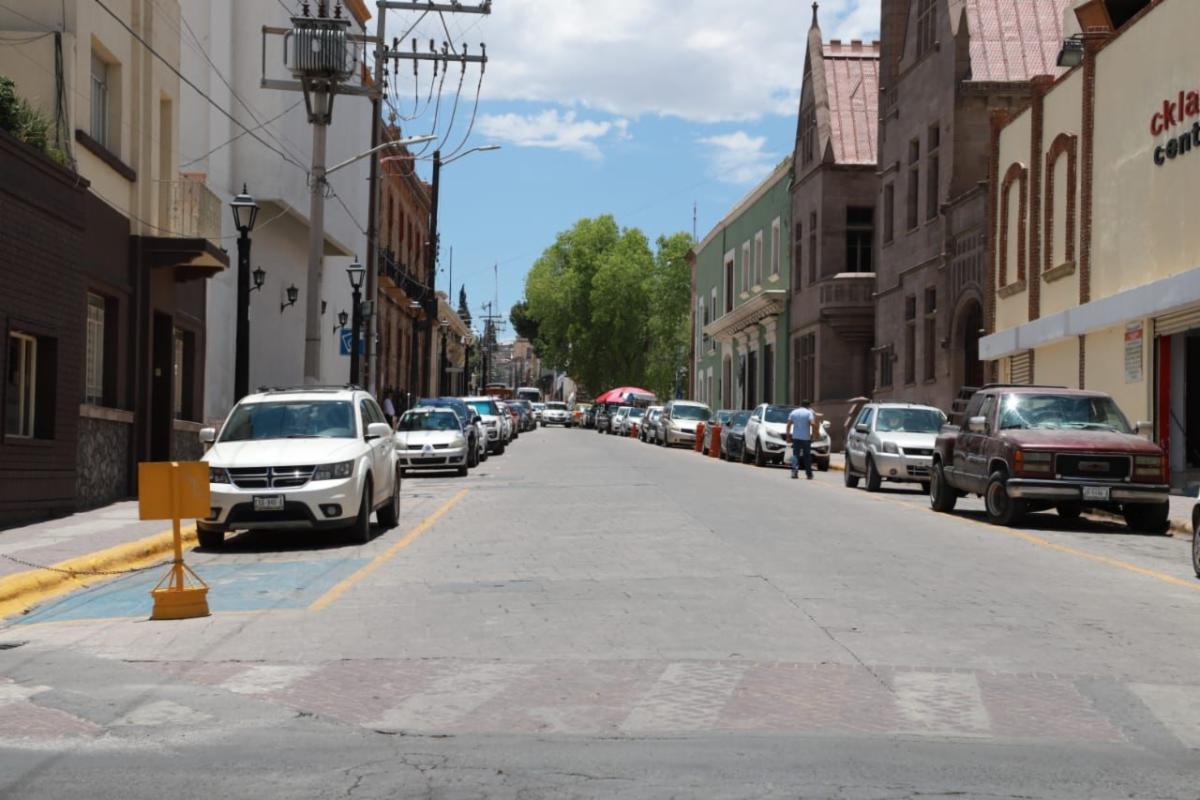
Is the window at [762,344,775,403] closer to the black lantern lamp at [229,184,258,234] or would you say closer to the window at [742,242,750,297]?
the window at [742,242,750,297]

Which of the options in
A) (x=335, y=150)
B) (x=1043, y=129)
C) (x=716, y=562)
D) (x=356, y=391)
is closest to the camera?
(x=716, y=562)

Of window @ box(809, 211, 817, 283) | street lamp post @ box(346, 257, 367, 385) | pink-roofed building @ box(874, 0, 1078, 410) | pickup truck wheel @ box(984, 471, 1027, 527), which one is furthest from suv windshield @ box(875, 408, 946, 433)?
window @ box(809, 211, 817, 283)

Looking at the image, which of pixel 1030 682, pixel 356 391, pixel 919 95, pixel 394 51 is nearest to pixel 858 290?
pixel 919 95

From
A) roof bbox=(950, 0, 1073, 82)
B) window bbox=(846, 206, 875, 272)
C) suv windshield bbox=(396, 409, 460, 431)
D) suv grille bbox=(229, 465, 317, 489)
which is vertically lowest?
suv grille bbox=(229, 465, 317, 489)

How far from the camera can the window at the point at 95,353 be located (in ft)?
68.9

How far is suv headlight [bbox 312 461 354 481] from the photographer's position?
15.6 m

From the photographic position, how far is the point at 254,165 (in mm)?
34750

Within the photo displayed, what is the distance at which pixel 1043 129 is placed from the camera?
104 feet

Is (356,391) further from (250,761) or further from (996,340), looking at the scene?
(996,340)

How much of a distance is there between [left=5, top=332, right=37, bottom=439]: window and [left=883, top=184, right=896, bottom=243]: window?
31.7 m

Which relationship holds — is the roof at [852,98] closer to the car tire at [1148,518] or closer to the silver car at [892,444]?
the silver car at [892,444]

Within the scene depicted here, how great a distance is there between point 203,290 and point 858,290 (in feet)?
93.7

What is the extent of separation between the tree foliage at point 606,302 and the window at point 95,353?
74.2m

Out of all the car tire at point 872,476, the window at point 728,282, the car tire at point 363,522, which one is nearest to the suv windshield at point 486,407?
the car tire at point 872,476
